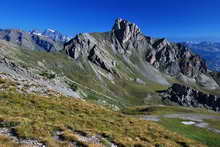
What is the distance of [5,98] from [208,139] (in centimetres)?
3512

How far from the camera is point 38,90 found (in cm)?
4084

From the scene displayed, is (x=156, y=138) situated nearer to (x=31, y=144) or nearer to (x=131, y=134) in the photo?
(x=131, y=134)

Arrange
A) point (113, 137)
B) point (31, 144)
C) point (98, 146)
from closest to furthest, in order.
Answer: point (31, 144)
point (98, 146)
point (113, 137)

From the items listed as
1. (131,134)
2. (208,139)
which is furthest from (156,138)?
(208,139)

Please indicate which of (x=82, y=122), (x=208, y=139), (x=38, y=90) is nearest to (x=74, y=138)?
(x=82, y=122)

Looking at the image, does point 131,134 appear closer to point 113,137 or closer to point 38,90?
point 113,137

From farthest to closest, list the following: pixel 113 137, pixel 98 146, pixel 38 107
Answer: pixel 38 107
pixel 113 137
pixel 98 146

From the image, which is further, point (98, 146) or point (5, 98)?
point (5, 98)

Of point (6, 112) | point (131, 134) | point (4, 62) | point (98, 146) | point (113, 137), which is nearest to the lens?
point (98, 146)

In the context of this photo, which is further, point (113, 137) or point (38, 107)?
point (38, 107)

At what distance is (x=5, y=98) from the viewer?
30016mm

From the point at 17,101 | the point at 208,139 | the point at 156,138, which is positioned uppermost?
the point at 17,101

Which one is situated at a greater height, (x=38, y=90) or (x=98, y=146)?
(x=38, y=90)

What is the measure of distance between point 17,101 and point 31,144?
15277 mm
